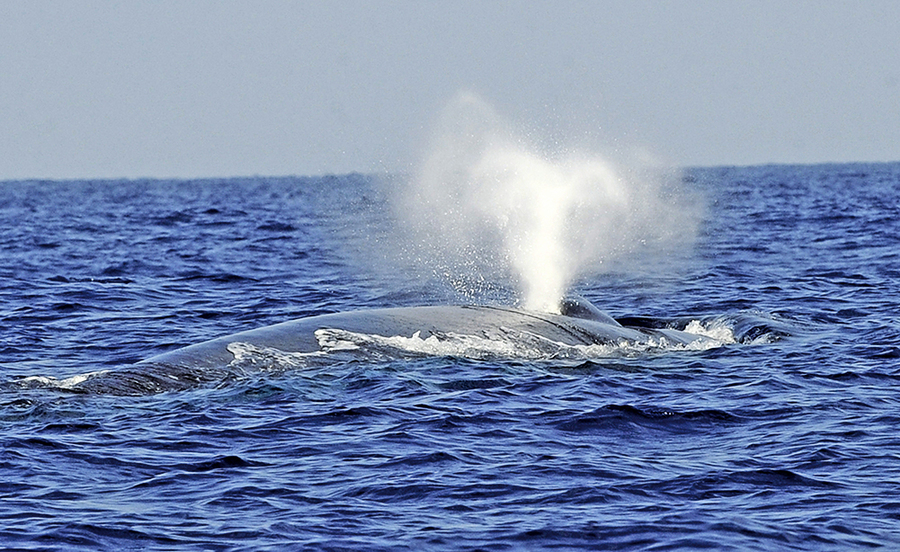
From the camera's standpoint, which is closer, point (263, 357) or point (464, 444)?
point (464, 444)

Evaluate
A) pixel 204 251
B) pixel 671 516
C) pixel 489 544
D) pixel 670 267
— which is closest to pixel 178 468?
pixel 489 544

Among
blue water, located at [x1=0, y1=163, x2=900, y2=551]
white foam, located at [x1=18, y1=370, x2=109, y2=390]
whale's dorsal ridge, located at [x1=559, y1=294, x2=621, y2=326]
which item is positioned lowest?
blue water, located at [x1=0, y1=163, x2=900, y2=551]

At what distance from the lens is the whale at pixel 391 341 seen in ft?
46.5

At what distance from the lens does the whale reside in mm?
14180

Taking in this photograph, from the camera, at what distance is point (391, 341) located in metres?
16.1

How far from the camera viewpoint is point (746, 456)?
11320 mm

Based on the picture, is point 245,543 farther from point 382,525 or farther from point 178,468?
point 178,468

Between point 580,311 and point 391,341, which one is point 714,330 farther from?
point 391,341

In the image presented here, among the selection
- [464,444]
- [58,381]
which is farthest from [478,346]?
[58,381]

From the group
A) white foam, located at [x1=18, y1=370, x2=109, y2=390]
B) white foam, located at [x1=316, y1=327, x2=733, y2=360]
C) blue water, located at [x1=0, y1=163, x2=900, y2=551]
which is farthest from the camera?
white foam, located at [x1=316, y1=327, x2=733, y2=360]

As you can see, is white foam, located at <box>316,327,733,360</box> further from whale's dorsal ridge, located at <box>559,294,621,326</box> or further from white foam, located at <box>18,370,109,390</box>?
white foam, located at <box>18,370,109,390</box>

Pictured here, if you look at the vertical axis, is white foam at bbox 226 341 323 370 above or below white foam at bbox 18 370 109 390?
above

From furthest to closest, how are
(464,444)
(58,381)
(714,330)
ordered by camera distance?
1. (714,330)
2. (58,381)
3. (464,444)

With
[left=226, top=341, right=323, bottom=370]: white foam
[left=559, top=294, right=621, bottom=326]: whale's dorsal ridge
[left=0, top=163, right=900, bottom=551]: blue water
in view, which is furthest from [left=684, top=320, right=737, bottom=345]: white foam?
[left=226, top=341, right=323, bottom=370]: white foam
